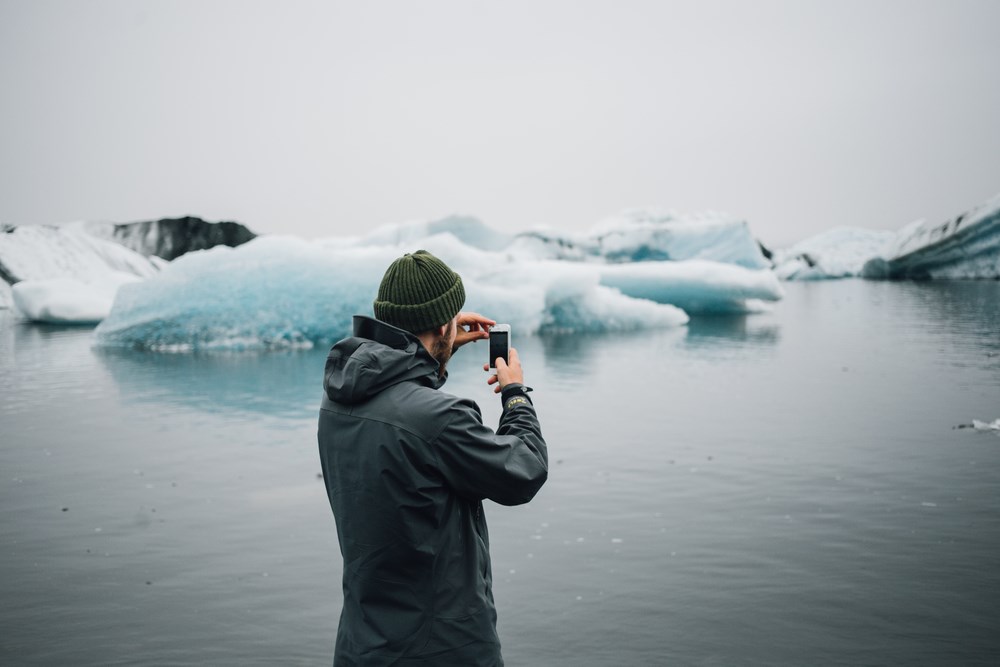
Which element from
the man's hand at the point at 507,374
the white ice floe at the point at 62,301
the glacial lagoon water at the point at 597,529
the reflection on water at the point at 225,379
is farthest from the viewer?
the white ice floe at the point at 62,301

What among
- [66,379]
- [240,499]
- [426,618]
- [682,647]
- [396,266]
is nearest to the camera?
[426,618]

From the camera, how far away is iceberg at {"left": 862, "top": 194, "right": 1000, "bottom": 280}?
1431 inches

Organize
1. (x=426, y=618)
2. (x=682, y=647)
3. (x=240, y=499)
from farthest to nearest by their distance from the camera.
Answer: (x=240, y=499) < (x=682, y=647) < (x=426, y=618)

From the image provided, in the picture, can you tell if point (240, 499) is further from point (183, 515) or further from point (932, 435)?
point (932, 435)

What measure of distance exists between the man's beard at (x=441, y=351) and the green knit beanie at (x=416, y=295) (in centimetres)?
6

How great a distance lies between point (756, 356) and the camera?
49.8ft

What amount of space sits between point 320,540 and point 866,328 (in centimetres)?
1794

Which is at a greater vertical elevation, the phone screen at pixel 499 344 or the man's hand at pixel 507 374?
the phone screen at pixel 499 344

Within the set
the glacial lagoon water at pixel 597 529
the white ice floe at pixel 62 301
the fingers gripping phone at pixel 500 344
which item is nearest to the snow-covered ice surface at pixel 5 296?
the white ice floe at pixel 62 301

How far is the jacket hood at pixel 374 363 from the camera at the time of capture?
1.97 m

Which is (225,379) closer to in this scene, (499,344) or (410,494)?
(499,344)

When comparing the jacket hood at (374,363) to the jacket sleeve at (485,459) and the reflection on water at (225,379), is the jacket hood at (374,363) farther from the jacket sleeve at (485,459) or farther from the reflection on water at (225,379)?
the reflection on water at (225,379)

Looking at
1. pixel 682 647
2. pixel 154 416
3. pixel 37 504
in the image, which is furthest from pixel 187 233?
pixel 682 647

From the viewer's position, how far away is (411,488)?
197 centimetres
